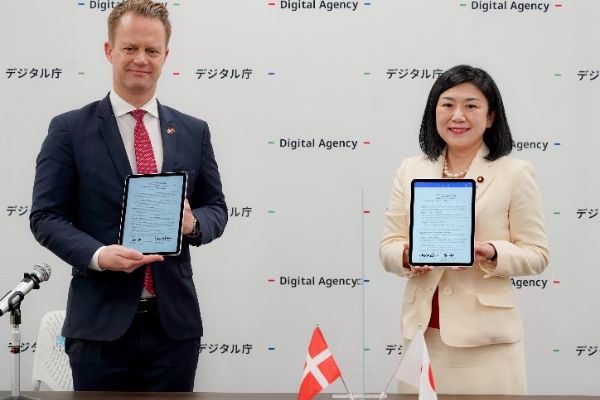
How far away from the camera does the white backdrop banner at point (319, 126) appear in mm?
A: 3715

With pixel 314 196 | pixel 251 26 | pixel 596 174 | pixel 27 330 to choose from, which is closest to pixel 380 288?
pixel 314 196

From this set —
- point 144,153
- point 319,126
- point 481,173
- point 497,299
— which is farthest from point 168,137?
point 319,126

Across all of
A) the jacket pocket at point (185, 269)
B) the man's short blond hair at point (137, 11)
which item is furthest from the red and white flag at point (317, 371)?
the man's short blond hair at point (137, 11)

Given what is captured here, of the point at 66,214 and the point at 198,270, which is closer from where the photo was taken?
the point at 66,214

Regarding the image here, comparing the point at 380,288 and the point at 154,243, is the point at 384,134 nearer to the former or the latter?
the point at 380,288

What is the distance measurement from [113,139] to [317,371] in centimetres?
95

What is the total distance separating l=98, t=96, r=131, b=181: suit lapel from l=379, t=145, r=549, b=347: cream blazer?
0.84m

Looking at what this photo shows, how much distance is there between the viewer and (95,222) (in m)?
2.36

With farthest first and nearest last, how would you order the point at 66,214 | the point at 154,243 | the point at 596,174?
the point at 596,174 → the point at 66,214 → the point at 154,243

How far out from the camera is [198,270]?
148 inches

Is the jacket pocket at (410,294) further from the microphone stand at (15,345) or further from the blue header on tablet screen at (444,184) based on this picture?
the microphone stand at (15,345)

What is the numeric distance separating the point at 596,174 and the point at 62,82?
8.28 feet

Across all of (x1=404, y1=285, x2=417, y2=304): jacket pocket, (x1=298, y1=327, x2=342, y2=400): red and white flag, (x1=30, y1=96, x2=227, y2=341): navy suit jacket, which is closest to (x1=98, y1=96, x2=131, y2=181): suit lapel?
(x1=30, y1=96, x2=227, y2=341): navy suit jacket

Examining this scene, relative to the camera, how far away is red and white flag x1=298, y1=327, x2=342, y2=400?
1.94 m
